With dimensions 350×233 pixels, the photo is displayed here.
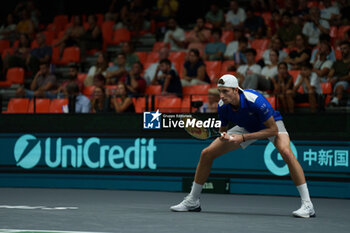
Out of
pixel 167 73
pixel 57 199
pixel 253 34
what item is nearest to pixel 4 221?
pixel 57 199

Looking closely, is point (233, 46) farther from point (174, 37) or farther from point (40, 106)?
point (40, 106)

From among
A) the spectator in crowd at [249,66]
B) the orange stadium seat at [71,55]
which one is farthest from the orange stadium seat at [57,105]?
the orange stadium seat at [71,55]

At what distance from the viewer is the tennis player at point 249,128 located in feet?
26.5

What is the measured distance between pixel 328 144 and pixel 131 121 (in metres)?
3.48

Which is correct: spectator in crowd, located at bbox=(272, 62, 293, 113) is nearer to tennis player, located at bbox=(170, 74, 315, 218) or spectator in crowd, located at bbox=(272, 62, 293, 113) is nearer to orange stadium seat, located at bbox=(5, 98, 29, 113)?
tennis player, located at bbox=(170, 74, 315, 218)

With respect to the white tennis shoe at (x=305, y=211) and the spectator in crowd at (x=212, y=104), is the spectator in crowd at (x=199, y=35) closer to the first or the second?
the spectator in crowd at (x=212, y=104)

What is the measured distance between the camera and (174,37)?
1762cm

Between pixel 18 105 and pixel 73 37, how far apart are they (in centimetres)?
549

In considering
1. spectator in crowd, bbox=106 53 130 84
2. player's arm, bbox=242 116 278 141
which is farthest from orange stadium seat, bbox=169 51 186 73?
player's arm, bbox=242 116 278 141

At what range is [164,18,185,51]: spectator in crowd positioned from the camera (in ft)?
57.4

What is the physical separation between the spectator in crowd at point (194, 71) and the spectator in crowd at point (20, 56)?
533 cm

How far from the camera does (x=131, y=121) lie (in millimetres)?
12266

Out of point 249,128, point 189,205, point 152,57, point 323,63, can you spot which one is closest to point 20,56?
point 152,57

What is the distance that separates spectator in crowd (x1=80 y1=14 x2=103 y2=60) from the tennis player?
11.0 metres
